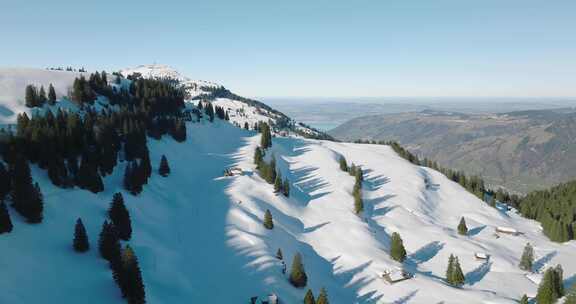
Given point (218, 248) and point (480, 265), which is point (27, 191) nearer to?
point (218, 248)

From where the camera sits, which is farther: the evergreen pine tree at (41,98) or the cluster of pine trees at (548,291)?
the evergreen pine tree at (41,98)

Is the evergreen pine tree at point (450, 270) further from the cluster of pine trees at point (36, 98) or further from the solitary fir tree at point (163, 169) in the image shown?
the cluster of pine trees at point (36, 98)

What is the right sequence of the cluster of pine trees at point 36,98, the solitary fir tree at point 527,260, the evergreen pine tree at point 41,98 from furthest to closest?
the evergreen pine tree at point 41,98 → the cluster of pine trees at point 36,98 → the solitary fir tree at point 527,260

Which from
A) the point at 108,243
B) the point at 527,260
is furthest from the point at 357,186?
the point at 108,243

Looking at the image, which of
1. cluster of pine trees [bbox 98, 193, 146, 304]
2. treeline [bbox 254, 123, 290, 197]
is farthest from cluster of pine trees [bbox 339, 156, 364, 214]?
cluster of pine trees [bbox 98, 193, 146, 304]

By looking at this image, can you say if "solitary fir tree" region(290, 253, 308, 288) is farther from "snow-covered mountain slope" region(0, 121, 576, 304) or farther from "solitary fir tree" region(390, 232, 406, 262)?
"solitary fir tree" region(390, 232, 406, 262)

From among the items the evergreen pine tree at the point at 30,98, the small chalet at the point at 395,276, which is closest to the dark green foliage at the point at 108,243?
the small chalet at the point at 395,276

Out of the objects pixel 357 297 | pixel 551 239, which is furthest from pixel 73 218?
pixel 551 239
